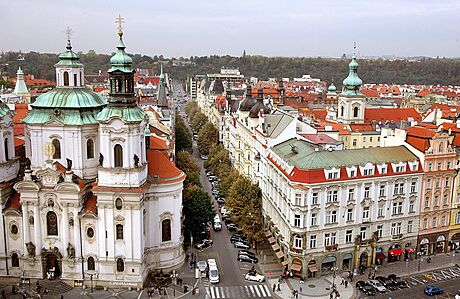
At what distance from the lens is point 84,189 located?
57688mm

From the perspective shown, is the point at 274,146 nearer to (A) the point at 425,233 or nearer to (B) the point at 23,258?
(A) the point at 425,233

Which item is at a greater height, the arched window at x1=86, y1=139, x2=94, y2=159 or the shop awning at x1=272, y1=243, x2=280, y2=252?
the arched window at x1=86, y1=139, x2=94, y2=159

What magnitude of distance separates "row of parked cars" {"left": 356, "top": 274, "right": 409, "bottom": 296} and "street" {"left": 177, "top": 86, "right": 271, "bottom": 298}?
11.2 m

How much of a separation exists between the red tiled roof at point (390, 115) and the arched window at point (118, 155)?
70660 millimetres

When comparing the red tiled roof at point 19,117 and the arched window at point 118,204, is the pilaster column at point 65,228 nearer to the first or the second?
the arched window at point 118,204

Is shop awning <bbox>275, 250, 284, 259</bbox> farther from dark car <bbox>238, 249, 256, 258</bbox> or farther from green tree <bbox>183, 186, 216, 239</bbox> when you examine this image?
green tree <bbox>183, 186, 216, 239</bbox>

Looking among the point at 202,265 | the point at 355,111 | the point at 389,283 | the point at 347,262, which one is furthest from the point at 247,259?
the point at 355,111

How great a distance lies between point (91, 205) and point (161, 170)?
915 centimetres

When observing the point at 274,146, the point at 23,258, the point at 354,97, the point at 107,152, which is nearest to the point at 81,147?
the point at 107,152

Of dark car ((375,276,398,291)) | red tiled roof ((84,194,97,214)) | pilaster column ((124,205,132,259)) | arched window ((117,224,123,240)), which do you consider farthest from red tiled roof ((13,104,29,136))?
dark car ((375,276,398,291))

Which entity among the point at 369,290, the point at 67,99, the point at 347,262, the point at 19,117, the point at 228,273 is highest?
the point at 67,99

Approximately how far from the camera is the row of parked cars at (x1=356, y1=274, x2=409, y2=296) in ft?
190

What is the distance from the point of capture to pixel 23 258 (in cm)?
5884

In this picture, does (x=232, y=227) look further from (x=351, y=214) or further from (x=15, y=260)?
(x=15, y=260)
